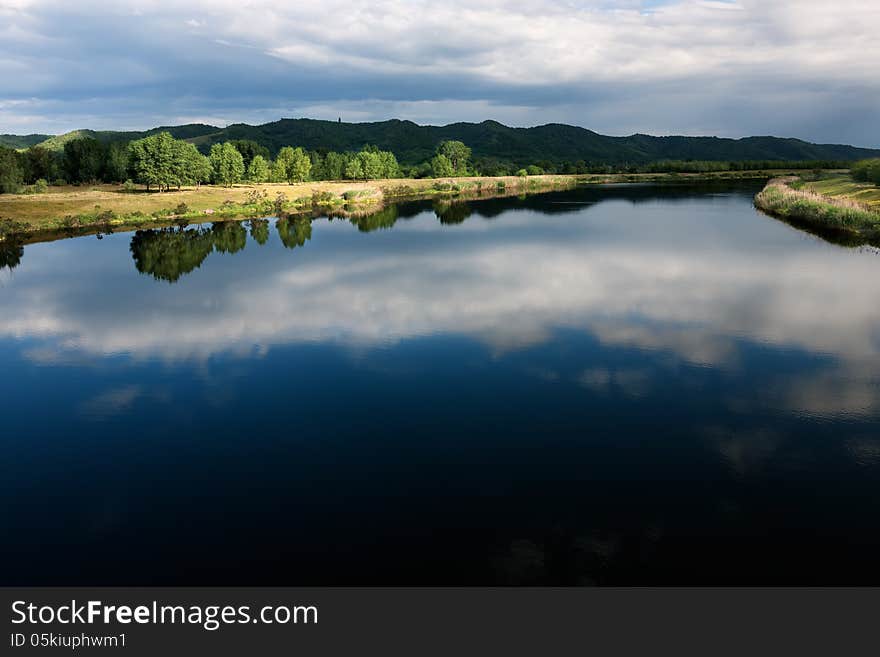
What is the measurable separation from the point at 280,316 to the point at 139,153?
87.2 m

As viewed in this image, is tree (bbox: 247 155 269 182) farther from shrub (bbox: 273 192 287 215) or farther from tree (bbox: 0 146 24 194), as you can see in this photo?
tree (bbox: 0 146 24 194)

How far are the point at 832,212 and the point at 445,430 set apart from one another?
7057cm

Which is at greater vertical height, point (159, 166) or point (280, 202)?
point (159, 166)

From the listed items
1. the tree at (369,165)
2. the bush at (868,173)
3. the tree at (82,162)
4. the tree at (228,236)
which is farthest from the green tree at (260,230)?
the bush at (868,173)

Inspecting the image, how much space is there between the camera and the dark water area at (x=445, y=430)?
1374cm

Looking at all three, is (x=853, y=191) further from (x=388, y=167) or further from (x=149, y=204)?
(x=388, y=167)

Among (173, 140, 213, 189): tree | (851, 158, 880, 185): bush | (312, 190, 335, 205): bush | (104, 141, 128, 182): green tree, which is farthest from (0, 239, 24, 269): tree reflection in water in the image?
(851, 158, 880, 185): bush

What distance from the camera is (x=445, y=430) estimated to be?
20.0 meters

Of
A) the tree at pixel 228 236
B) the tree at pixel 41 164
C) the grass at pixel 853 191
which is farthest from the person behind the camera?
the tree at pixel 41 164

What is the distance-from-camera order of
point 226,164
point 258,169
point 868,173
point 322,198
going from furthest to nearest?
point 258,169, point 226,164, point 322,198, point 868,173

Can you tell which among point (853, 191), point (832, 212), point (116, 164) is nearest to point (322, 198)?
point (116, 164)

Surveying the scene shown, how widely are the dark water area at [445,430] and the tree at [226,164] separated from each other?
3425 inches

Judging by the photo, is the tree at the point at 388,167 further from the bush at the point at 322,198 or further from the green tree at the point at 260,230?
the green tree at the point at 260,230
